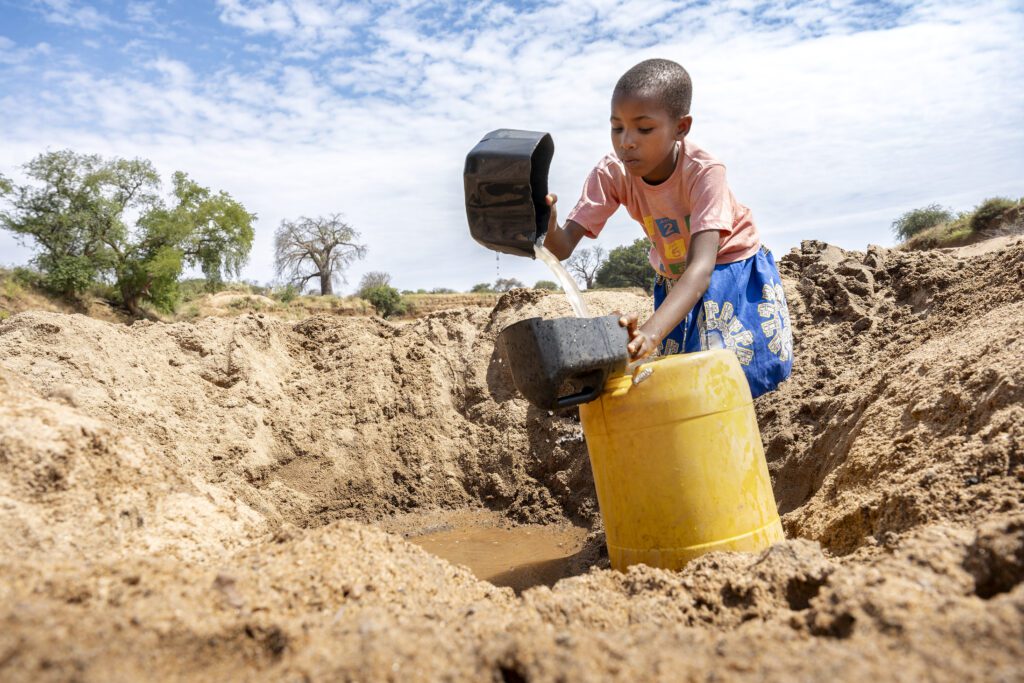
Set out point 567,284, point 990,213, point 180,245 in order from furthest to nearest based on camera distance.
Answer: point 180,245 → point 990,213 → point 567,284

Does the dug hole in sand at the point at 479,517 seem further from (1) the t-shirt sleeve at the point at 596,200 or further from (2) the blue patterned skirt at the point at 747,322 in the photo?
(1) the t-shirt sleeve at the point at 596,200

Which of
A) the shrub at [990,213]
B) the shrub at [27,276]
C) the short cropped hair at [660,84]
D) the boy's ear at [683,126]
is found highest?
the shrub at [27,276]

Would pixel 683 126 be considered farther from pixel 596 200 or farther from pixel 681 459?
pixel 681 459

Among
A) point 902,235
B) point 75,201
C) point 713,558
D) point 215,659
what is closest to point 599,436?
point 713,558

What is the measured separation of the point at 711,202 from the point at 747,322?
46 cm

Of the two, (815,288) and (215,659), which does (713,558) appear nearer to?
(215,659)

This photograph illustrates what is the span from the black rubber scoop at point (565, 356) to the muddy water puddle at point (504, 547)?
4.22ft

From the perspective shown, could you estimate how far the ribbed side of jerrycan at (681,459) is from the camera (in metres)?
2.02

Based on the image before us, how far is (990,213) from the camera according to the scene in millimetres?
15883

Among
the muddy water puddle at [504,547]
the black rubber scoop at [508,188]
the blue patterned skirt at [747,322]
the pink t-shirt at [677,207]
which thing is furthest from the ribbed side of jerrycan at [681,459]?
the muddy water puddle at [504,547]

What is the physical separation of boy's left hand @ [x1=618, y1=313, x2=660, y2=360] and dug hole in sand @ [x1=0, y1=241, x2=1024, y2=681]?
0.58 metres

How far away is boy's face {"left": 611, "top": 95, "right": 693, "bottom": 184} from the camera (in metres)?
2.27

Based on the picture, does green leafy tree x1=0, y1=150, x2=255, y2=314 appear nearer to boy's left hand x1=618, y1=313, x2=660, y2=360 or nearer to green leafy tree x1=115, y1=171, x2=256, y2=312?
green leafy tree x1=115, y1=171, x2=256, y2=312

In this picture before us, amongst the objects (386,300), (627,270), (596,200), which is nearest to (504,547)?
(596,200)
